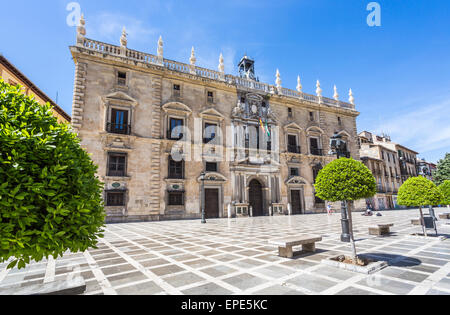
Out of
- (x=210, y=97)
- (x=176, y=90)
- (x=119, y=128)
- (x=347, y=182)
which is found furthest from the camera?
(x=210, y=97)

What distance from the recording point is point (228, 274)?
4.32m

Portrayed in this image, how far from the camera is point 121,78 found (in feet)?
58.0

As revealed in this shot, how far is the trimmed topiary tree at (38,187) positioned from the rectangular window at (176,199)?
15203mm

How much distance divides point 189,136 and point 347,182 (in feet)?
50.2

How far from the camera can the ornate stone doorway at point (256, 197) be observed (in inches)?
857

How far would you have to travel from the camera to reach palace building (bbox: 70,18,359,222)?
16.4 metres

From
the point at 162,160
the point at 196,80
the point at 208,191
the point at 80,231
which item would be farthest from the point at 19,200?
the point at 196,80

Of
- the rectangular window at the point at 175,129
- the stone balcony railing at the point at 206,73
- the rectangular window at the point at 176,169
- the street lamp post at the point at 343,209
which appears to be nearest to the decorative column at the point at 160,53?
the stone balcony railing at the point at 206,73

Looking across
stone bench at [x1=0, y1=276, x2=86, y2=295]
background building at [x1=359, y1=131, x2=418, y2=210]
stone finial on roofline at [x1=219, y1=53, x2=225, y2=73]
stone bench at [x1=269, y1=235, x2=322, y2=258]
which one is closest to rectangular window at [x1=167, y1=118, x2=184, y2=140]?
stone finial on roofline at [x1=219, y1=53, x2=225, y2=73]

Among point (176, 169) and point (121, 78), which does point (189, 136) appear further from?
point (121, 78)

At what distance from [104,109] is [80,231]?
1626cm

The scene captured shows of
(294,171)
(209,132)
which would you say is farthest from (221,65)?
(294,171)

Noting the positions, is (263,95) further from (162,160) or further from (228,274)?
(228,274)

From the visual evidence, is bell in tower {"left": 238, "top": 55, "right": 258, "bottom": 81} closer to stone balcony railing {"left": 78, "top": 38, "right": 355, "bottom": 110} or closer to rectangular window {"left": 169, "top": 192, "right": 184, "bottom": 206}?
stone balcony railing {"left": 78, "top": 38, "right": 355, "bottom": 110}
